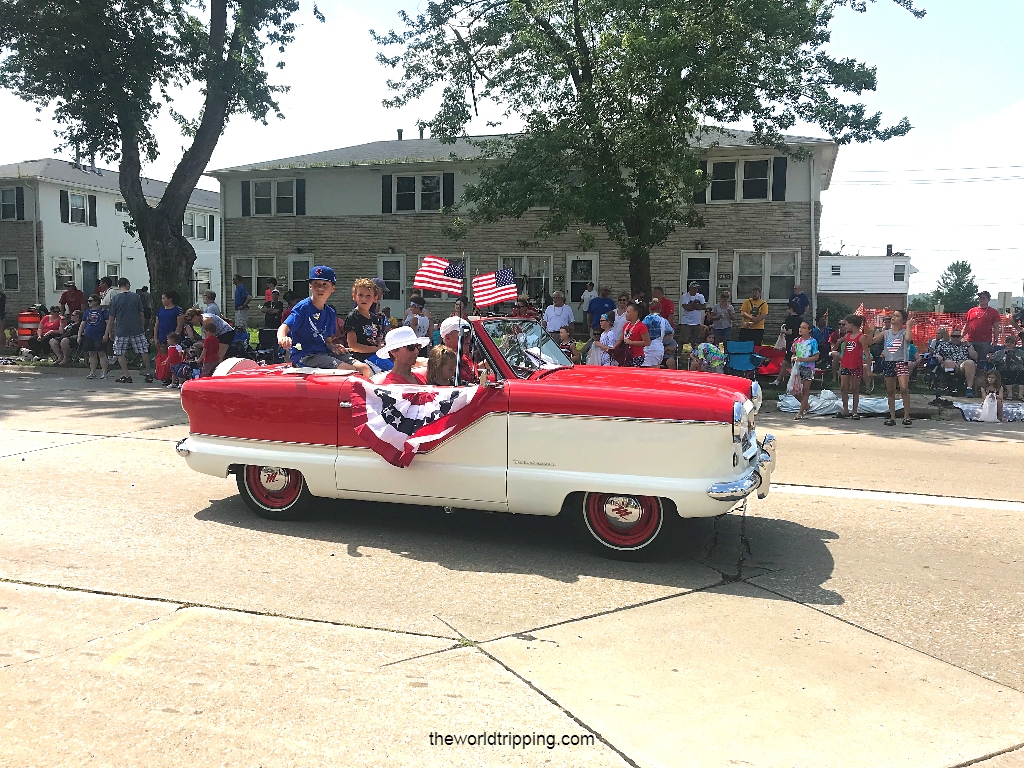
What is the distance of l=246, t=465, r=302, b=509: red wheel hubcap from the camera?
635 cm

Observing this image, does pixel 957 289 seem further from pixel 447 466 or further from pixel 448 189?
pixel 447 466

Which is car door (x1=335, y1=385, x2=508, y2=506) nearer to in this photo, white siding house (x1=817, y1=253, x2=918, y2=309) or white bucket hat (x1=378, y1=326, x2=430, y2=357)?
white bucket hat (x1=378, y1=326, x2=430, y2=357)

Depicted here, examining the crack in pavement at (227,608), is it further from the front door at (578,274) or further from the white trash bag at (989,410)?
the front door at (578,274)

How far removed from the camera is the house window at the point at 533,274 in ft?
90.6

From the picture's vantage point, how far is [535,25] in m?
18.4

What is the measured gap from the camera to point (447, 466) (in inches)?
225

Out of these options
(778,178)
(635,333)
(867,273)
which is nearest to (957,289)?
(867,273)

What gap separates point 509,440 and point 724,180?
21892 mm

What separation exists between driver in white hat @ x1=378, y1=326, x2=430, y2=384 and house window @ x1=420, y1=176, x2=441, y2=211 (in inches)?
921

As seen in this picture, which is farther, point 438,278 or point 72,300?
point 72,300

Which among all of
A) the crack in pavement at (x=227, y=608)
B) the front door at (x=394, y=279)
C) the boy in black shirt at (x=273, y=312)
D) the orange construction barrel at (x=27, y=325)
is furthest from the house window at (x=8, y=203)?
the crack in pavement at (x=227, y=608)

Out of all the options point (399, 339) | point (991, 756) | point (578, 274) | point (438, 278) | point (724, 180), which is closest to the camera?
point (991, 756)

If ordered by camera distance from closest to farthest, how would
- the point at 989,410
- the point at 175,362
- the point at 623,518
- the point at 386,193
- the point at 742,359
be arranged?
1. the point at 623,518
2. the point at 989,410
3. the point at 175,362
4. the point at 742,359
5. the point at 386,193

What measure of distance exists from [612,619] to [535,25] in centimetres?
1654
